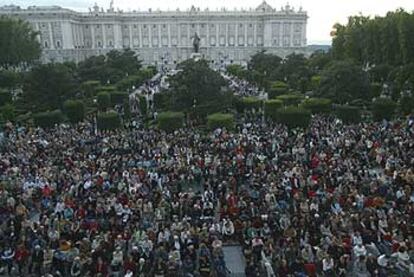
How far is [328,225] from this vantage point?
67.4 ft

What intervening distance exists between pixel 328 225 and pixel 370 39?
198 feet

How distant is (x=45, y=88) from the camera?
53062mm

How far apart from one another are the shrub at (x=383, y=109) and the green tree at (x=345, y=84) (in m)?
7.15

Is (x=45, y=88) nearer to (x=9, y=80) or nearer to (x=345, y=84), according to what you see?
(x=9, y=80)

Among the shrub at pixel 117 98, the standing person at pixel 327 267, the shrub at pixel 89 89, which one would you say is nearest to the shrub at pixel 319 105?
the shrub at pixel 117 98

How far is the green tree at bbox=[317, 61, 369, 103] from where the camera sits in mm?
51438

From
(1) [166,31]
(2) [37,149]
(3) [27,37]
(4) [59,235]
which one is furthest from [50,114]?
(1) [166,31]

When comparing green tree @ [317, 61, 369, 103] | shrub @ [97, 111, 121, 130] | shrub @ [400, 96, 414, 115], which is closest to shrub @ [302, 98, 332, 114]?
green tree @ [317, 61, 369, 103]

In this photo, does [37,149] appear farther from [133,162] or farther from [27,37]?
[27,37]

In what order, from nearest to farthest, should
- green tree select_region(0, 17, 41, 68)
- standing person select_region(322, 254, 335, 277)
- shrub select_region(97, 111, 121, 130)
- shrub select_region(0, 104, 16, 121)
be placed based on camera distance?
1. standing person select_region(322, 254, 335, 277)
2. shrub select_region(97, 111, 121, 130)
3. shrub select_region(0, 104, 16, 121)
4. green tree select_region(0, 17, 41, 68)

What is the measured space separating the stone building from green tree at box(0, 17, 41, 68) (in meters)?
62.7

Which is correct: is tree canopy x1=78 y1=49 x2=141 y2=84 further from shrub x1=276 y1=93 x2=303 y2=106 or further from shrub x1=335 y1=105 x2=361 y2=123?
shrub x1=335 y1=105 x2=361 y2=123

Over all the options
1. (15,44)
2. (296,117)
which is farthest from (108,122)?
(15,44)

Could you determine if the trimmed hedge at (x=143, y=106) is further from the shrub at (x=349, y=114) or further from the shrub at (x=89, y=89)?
the shrub at (x=349, y=114)
